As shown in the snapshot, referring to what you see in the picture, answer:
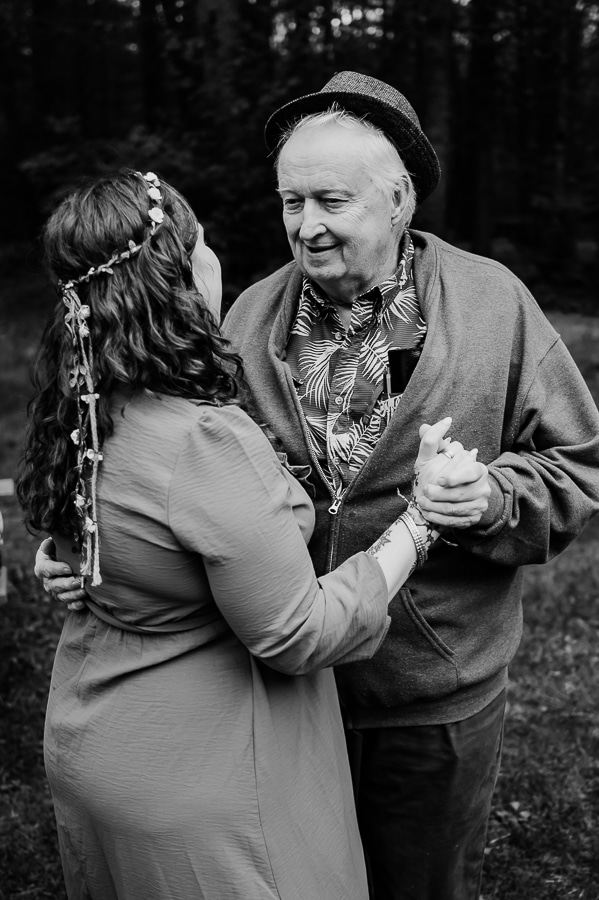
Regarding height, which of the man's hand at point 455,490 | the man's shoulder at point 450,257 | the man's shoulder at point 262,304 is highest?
the man's shoulder at point 450,257

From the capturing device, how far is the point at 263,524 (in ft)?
5.57

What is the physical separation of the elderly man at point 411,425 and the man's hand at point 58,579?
601 mm

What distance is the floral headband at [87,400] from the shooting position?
68.6 inches

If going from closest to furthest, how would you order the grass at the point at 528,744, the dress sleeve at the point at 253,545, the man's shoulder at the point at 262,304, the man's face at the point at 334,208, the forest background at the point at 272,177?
the dress sleeve at the point at 253,545, the man's face at the point at 334,208, the man's shoulder at the point at 262,304, the grass at the point at 528,744, the forest background at the point at 272,177

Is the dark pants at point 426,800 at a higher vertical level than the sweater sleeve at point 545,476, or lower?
lower

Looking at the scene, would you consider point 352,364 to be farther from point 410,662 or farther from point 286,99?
point 286,99

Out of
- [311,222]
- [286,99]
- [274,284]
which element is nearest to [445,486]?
[311,222]

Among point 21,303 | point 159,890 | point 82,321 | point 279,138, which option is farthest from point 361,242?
point 21,303

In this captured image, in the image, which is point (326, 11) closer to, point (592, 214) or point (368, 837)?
point (592, 214)

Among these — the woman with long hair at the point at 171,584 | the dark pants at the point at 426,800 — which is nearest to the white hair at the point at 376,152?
the woman with long hair at the point at 171,584

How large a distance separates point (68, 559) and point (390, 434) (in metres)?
0.78

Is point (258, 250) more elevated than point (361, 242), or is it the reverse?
point (361, 242)

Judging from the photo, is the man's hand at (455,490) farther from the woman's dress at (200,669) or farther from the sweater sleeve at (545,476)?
the woman's dress at (200,669)

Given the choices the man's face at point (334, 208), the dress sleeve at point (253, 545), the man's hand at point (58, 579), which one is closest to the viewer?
the dress sleeve at point (253, 545)
